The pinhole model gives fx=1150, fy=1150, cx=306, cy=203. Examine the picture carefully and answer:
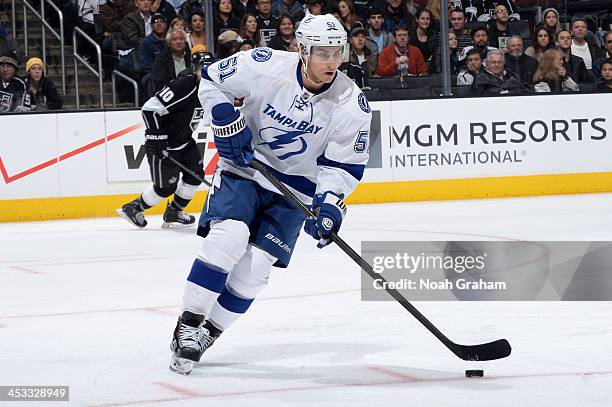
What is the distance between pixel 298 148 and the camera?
151 inches

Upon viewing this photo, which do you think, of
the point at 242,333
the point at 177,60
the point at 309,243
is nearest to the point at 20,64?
the point at 177,60

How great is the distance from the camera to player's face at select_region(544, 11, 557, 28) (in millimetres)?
10844

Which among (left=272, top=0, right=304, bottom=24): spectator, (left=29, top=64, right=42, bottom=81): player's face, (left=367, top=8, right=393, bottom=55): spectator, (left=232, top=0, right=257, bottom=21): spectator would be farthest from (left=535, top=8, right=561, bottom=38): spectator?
(left=29, top=64, right=42, bottom=81): player's face

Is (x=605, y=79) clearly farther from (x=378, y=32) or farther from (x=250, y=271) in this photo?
(x=250, y=271)

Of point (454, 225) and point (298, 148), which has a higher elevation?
point (298, 148)

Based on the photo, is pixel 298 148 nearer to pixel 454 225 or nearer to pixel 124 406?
pixel 124 406

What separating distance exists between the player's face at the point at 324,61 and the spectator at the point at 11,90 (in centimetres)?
596

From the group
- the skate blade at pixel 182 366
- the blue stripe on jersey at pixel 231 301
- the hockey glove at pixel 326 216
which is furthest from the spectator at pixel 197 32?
the skate blade at pixel 182 366

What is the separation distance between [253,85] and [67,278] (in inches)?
104

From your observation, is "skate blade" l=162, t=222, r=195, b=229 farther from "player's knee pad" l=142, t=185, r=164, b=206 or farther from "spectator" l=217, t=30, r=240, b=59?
"spectator" l=217, t=30, r=240, b=59

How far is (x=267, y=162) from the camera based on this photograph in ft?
12.8

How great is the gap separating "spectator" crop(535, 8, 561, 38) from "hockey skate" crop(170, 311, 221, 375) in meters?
7.70

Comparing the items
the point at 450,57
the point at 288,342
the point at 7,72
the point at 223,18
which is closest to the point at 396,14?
the point at 450,57

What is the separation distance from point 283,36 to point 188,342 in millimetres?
6648
